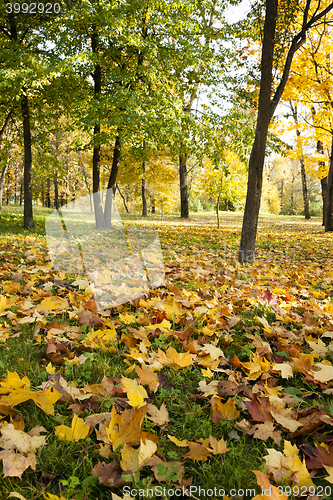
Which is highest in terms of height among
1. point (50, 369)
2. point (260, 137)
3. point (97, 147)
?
point (97, 147)

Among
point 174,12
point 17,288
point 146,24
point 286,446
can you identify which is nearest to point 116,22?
point 146,24

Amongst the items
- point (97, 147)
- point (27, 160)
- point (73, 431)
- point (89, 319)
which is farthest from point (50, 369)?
point (97, 147)

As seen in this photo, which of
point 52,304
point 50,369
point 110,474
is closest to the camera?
point 110,474

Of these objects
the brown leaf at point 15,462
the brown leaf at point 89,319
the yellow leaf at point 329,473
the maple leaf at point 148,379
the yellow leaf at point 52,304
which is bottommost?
the yellow leaf at point 329,473

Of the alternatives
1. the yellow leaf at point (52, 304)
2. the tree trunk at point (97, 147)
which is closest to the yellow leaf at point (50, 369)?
the yellow leaf at point (52, 304)

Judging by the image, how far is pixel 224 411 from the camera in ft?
4.85

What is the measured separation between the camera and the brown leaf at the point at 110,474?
1086 mm

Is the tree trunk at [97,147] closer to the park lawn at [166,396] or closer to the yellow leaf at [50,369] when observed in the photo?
the park lawn at [166,396]

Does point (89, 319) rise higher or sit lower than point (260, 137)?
lower

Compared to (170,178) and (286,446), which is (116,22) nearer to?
(286,446)

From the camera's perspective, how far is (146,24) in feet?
30.1

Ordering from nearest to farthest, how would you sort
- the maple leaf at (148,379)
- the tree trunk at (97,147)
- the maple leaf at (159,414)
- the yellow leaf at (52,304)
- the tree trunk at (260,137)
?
1. the maple leaf at (159,414)
2. the maple leaf at (148,379)
3. the yellow leaf at (52,304)
4. the tree trunk at (260,137)
5. the tree trunk at (97,147)

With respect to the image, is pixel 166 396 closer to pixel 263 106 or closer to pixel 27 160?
pixel 263 106

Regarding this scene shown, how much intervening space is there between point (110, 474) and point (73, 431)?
0.89 ft
